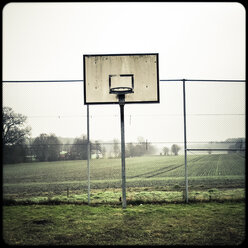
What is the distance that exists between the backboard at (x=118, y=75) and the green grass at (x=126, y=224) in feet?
8.87

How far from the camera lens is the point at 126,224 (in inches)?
166

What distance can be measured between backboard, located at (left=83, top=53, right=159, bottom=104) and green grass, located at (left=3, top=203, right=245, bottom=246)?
270 cm

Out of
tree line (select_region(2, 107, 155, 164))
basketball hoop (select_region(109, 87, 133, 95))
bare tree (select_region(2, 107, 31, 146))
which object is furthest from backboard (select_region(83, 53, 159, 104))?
bare tree (select_region(2, 107, 31, 146))

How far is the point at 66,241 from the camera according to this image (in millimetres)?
3574

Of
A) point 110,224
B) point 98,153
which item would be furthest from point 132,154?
point 110,224

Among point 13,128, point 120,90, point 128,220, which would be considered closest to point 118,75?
point 120,90

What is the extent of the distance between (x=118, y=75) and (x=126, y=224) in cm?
350

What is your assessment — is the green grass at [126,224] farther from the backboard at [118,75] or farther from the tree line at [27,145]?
the backboard at [118,75]

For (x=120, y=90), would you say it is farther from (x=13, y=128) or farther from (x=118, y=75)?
(x=13, y=128)

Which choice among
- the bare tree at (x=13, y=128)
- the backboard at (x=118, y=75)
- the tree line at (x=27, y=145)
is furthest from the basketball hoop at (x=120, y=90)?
the bare tree at (x=13, y=128)

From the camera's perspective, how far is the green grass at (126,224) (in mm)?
3596

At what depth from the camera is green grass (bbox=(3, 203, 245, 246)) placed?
3596 mm

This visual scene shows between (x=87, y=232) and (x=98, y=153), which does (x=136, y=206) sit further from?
(x=98, y=153)

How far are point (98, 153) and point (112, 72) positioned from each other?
17.9 feet
